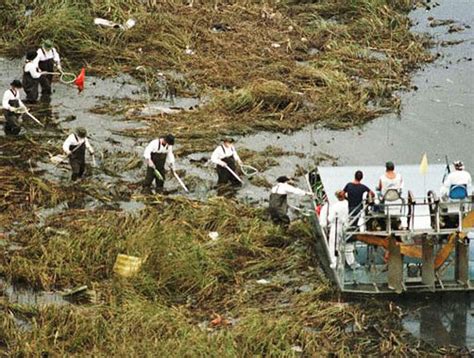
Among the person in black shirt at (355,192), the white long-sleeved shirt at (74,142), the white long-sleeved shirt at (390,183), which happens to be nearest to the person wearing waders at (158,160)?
the white long-sleeved shirt at (74,142)

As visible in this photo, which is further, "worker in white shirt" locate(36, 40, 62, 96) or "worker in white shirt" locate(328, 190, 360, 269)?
"worker in white shirt" locate(36, 40, 62, 96)

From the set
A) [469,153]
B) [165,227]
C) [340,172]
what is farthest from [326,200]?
[469,153]

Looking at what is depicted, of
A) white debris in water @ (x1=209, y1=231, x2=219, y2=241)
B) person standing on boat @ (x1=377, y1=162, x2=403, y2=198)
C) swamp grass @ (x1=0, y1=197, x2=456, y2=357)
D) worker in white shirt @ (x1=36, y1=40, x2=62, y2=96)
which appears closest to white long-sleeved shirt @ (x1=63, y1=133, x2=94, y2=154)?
swamp grass @ (x1=0, y1=197, x2=456, y2=357)

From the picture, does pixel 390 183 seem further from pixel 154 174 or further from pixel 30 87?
pixel 30 87

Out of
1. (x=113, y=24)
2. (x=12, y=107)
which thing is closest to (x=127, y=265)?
(x=12, y=107)

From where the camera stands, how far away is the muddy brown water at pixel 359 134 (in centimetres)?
1725

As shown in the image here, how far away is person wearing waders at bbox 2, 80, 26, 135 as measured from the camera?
1847 centimetres

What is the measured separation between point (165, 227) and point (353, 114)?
20.4 feet

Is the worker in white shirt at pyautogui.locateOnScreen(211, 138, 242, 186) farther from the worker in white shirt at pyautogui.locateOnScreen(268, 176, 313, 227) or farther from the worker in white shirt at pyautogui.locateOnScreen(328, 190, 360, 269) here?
the worker in white shirt at pyautogui.locateOnScreen(328, 190, 360, 269)

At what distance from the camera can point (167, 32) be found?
76.3 feet

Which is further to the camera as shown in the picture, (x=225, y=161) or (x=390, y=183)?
(x=225, y=161)

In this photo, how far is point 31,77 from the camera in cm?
2012

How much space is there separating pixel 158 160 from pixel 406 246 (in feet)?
14.8

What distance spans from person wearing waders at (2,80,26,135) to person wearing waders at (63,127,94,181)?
1778 mm
